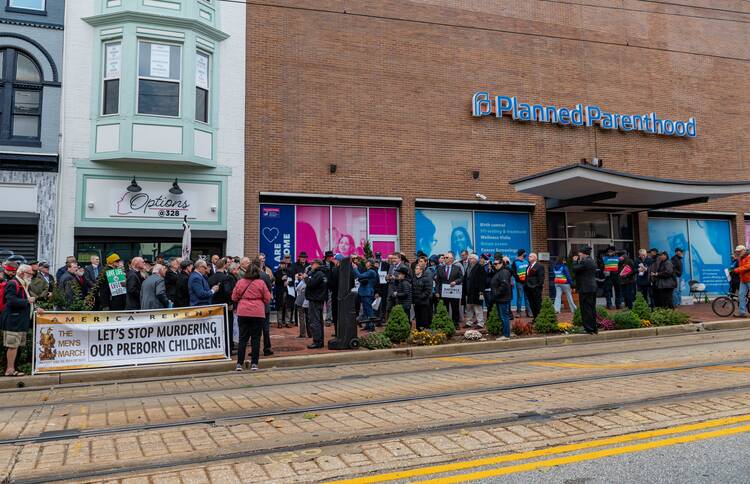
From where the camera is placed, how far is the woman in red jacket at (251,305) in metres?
9.89

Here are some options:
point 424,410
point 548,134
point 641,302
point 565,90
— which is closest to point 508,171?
point 548,134

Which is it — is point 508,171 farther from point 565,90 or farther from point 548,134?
point 565,90

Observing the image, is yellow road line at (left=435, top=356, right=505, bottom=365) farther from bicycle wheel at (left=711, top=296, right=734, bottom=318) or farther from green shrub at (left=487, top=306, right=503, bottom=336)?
bicycle wheel at (left=711, top=296, right=734, bottom=318)

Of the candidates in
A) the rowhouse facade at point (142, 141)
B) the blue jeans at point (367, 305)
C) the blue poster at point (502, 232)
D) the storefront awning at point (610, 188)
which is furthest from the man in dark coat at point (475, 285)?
the rowhouse facade at point (142, 141)

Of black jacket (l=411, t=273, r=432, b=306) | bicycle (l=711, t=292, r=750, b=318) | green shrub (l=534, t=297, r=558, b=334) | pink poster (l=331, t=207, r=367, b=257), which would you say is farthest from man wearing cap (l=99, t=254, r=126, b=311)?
bicycle (l=711, t=292, r=750, b=318)

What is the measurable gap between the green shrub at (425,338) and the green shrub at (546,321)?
2.34m

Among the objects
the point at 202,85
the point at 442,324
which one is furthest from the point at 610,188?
the point at 202,85

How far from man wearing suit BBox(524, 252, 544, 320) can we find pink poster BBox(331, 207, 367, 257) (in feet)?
20.2

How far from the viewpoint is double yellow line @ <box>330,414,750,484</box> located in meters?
4.39

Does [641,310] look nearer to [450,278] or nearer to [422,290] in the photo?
[450,278]

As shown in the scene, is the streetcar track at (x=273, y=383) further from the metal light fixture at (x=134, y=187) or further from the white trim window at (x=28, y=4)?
the white trim window at (x=28, y=4)

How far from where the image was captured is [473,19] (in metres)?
20.7

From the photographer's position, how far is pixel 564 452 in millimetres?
4852

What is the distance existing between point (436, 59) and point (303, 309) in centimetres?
1058
